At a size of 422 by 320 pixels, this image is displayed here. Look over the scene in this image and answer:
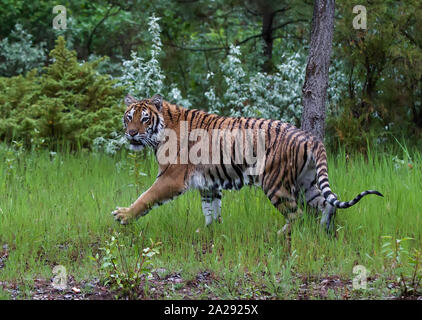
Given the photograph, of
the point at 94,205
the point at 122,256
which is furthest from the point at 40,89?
the point at 122,256

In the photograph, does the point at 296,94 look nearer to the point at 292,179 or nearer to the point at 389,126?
the point at 389,126

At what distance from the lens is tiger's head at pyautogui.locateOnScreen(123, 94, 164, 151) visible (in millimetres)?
6367

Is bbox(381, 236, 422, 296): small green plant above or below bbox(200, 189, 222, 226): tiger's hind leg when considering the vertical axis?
below

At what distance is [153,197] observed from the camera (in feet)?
20.3

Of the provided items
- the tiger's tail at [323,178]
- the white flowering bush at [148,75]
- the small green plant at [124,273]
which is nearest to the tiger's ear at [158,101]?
the tiger's tail at [323,178]

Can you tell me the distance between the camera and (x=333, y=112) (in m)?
9.85

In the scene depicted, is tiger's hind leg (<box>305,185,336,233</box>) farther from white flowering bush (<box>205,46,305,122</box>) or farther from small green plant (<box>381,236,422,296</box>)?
white flowering bush (<box>205,46,305,122</box>)

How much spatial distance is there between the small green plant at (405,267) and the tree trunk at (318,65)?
2362 millimetres

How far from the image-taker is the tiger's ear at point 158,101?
6.45m

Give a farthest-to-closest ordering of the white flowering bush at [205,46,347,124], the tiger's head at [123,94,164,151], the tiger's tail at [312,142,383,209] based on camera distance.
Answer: the white flowering bush at [205,46,347,124] → the tiger's head at [123,94,164,151] → the tiger's tail at [312,142,383,209]
